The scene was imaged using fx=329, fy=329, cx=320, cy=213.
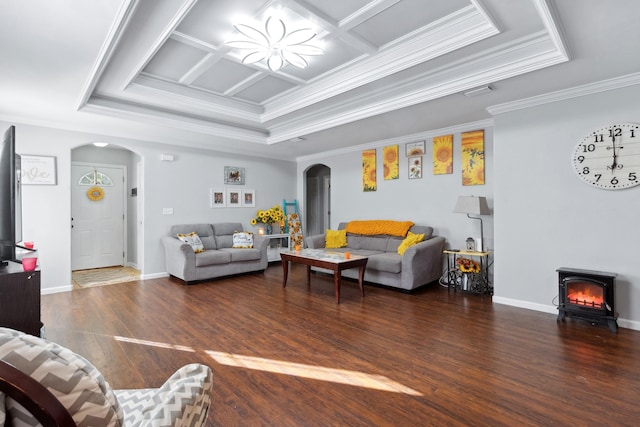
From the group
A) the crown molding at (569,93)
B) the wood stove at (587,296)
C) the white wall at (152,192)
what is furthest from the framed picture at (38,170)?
the wood stove at (587,296)

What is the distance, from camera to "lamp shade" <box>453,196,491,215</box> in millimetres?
4352

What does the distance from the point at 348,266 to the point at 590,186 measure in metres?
2.73

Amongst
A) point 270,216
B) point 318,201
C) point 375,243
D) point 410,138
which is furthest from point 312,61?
point 318,201

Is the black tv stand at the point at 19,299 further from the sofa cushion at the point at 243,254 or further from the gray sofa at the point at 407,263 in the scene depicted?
the gray sofa at the point at 407,263

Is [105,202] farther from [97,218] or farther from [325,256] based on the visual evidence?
[325,256]

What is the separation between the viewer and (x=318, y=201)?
915 centimetres

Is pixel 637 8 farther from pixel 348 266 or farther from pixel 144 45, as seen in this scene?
pixel 144 45

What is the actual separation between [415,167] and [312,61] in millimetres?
2786

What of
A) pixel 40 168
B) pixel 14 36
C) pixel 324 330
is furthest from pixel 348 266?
pixel 40 168

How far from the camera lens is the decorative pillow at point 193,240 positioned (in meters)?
5.41

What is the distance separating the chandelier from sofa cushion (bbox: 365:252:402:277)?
2.83m

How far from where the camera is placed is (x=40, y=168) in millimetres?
4504

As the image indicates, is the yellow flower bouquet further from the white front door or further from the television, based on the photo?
the television

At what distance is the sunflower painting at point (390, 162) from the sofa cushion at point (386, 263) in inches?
62.8
